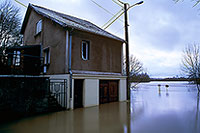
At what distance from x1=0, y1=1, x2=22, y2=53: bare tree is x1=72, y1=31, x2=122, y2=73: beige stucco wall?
937cm

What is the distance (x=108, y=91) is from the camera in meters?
11.2

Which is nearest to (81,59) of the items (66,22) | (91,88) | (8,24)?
(91,88)

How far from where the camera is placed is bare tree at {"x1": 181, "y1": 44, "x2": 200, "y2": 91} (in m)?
18.4

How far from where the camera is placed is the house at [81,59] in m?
8.88

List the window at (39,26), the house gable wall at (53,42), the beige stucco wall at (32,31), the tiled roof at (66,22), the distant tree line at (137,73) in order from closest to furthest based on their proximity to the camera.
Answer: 1. the tiled roof at (66,22)
2. the house gable wall at (53,42)
3. the window at (39,26)
4. the beige stucco wall at (32,31)
5. the distant tree line at (137,73)

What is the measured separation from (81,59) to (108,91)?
3.59 metres

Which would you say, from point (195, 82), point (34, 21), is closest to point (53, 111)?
point (34, 21)

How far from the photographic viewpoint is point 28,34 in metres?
13.8

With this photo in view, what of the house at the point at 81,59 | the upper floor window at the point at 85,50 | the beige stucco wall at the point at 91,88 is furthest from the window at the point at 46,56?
the beige stucco wall at the point at 91,88

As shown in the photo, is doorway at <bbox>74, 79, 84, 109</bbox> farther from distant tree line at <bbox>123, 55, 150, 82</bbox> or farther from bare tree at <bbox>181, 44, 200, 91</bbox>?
bare tree at <bbox>181, 44, 200, 91</bbox>

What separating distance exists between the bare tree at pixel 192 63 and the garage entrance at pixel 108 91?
12.6 meters

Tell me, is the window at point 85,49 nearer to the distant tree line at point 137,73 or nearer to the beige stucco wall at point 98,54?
the beige stucco wall at point 98,54

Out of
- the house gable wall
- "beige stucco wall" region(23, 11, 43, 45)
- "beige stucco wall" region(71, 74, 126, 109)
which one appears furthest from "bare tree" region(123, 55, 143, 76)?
"beige stucco wall" region(23, 11, 43, 45)

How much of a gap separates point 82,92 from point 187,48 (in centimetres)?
1697
